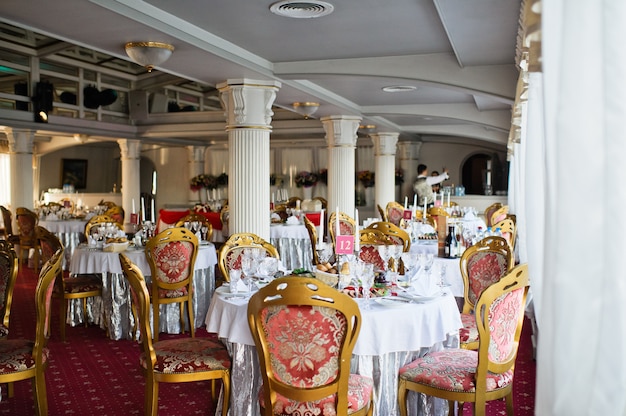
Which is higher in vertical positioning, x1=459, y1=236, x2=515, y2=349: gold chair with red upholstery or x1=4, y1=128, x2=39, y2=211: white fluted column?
x1=4, y1=128, x2=39, y2=211: white fluted column

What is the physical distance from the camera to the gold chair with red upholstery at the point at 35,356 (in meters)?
3.77

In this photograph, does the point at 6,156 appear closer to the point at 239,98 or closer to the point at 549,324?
the point at 239,98

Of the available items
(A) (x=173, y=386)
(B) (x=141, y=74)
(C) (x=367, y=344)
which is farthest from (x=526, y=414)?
(B) (x=141, y=74)

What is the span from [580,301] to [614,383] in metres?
0.23

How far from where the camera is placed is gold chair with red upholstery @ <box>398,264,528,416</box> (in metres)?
3.31

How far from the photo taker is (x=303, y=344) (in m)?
3.04

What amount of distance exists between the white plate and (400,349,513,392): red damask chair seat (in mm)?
355

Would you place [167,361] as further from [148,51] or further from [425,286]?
[148,51]

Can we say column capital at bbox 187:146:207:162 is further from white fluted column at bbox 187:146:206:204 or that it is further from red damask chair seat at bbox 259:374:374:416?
red damask chair seat at bbox 259:374:374:416

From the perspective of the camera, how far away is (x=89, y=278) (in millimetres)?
6664

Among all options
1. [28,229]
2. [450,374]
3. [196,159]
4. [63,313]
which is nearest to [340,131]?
[28,229]

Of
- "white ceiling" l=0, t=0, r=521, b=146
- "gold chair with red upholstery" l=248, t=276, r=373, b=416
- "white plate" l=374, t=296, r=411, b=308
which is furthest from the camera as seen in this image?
"white ceiling" l=0, t=0, r=521, b=146

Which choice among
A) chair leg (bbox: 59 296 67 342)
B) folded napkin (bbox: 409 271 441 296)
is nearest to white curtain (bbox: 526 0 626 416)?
folded napkin (bbox: 409 271 441 296)

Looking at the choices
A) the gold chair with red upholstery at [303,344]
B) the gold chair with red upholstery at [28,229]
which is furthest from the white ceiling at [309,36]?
the gold chair with red upholstery at [28,229]
